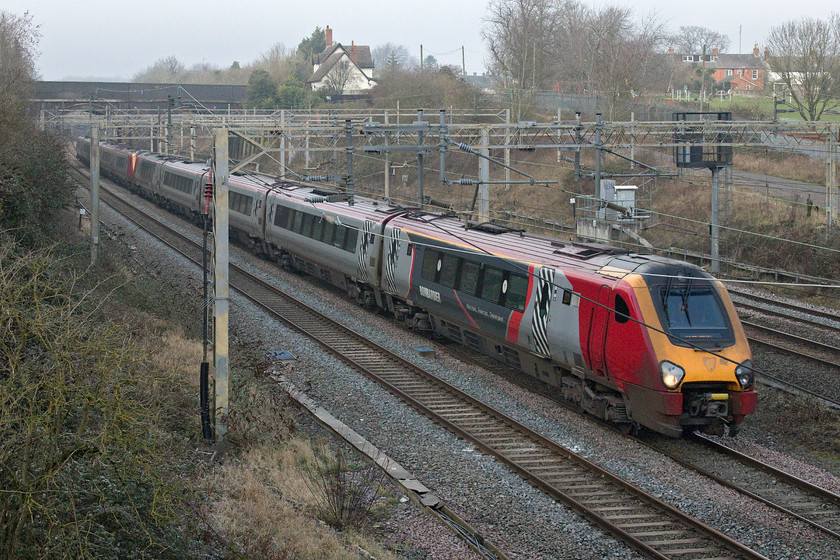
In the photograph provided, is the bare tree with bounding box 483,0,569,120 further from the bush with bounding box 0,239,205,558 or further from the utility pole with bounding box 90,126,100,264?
the bush with bounding box 0,239,205,558

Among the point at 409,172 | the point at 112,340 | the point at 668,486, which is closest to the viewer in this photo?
the point at 112,340

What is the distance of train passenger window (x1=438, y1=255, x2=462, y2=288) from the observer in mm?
16141

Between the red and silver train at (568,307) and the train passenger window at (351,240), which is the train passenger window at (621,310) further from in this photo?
the train passenger window at (351,240)

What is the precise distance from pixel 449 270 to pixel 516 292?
2547mm

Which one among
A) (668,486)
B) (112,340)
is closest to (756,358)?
(668,486)

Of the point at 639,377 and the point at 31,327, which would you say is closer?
the point at 31,327

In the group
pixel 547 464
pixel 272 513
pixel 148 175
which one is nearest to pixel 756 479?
pixel 547 464

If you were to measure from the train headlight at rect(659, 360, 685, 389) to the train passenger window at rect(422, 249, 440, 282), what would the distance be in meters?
6.72

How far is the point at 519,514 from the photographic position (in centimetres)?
936

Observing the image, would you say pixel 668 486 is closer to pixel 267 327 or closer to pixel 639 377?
pixel 639 377

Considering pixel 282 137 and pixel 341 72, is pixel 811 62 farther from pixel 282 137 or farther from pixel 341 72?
pixel 341 72

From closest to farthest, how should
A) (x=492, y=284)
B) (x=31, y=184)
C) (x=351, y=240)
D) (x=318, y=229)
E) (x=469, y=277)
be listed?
(x=492, y=284)
(x=469, y=277)
(x=351, y=240)
(x=31, y=184)
(x=318, y=229)

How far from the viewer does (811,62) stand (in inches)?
1822

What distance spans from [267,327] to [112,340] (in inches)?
448
